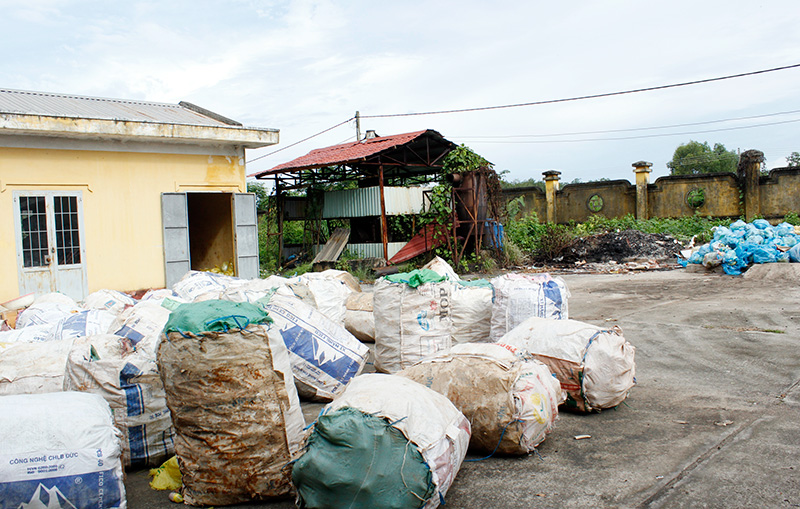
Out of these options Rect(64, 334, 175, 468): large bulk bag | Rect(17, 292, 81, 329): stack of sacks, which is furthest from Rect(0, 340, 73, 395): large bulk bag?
Rect(17, 292, 81, 329): stack of sacks

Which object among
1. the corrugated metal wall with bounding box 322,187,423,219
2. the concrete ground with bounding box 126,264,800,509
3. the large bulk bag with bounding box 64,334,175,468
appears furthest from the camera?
the corrugated metal wall with bounding box 322,187,423,219

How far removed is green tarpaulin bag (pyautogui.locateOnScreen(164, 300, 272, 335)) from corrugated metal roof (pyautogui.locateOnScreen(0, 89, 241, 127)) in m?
6.12

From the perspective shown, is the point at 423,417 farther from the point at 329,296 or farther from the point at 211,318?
the point at 329,296

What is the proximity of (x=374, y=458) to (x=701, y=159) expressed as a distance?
37.5 m

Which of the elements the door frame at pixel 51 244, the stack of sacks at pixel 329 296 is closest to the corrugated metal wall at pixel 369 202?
the door frame at pixel 51 244

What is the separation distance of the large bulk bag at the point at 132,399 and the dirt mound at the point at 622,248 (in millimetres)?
13179

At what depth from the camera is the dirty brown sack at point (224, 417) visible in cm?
258

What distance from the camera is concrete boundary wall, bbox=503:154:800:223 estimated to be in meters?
16.9

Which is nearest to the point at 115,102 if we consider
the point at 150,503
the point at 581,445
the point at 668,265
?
the point at 150,503

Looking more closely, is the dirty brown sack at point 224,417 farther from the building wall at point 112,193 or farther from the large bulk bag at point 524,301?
the building wall at point 112,193

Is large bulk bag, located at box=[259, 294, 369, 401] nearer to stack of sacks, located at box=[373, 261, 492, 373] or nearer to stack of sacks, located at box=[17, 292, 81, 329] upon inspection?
stack of sacks, located at box=[373, 261, 492, 373]

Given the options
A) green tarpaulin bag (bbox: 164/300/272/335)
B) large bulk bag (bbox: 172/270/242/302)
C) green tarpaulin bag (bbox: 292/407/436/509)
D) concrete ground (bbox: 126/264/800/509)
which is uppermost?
green tarpaulin bag (bbox: 164/300/272/335)

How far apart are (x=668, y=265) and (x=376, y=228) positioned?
767cm

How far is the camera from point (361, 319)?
19.0 ft
